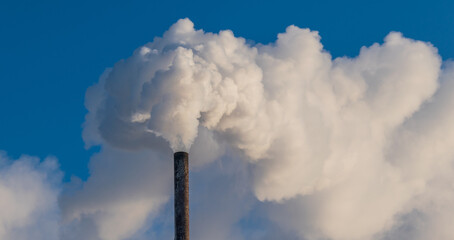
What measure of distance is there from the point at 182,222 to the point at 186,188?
181cm

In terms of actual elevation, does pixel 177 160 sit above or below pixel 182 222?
above

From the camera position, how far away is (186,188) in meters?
37.0

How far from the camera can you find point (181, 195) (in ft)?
121

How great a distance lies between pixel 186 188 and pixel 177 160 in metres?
1.50

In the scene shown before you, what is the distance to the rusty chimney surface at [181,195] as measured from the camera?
1419 inches

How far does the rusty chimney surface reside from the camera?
1419 inches

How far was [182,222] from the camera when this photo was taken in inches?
1421

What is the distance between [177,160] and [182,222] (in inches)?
127
